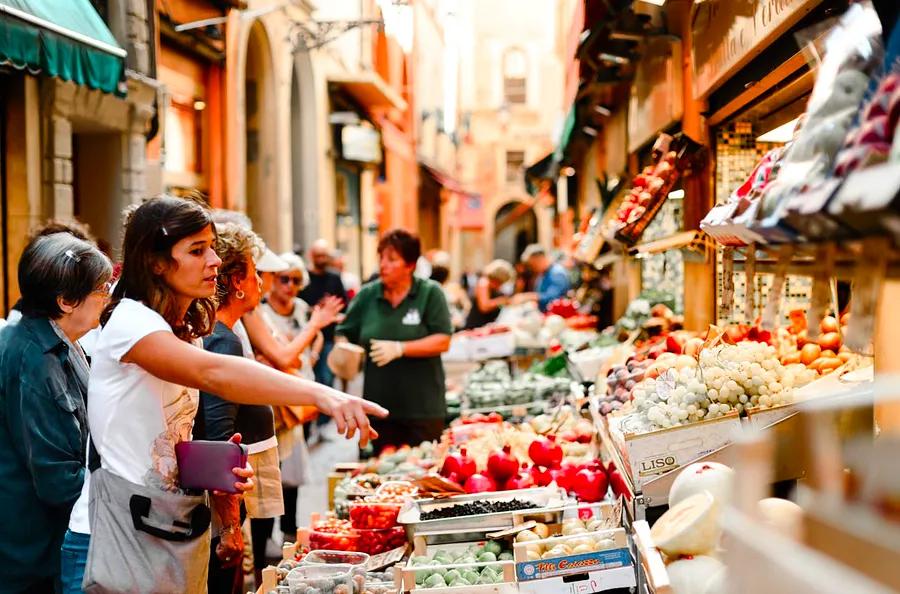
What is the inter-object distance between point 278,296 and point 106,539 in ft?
16.8

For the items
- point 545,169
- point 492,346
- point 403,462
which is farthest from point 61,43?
point 545,169

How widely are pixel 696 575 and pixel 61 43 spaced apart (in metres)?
5.06

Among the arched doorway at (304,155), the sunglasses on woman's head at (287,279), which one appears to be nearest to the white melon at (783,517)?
the sunglasses on woman's head at (287,279)

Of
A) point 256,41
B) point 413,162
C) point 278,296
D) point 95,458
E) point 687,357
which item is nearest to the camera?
point 95,458

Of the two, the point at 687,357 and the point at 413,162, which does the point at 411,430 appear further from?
the point at 413,162

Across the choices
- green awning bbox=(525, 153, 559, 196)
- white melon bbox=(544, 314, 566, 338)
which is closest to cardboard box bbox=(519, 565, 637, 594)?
white melon bbox=(544, 314, 566, 338)

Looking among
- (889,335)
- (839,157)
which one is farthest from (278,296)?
(839,157)

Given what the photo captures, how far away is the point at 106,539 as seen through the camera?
9.53 ft

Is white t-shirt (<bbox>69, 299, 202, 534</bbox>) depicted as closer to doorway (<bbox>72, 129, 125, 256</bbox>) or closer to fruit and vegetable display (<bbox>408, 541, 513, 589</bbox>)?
fruit and vegetable display (<bbox>408, 541, 513, 589</bbox>)

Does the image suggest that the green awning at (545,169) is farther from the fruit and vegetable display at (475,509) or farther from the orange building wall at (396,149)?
the fruit and vegetable display at (475,509)

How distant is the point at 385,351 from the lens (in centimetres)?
646

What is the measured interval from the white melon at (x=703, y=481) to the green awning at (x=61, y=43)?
14.3 feet

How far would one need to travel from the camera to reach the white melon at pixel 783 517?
1787 millimetres

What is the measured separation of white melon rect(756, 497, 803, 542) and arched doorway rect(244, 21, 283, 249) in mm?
12897
